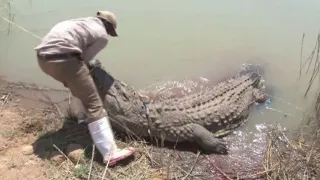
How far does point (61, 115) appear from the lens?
4.73 metres

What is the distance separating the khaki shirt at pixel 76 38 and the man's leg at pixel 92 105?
5.7 inches

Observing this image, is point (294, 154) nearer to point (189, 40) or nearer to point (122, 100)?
point (122, 100)

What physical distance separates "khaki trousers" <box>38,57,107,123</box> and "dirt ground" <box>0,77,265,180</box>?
416 mm

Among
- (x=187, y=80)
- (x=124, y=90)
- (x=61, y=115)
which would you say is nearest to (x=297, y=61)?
(x=187, y=80)

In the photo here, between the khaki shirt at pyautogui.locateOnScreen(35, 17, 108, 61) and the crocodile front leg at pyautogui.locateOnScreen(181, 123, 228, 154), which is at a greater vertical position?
the khaki shirt at pyautogui.locateOnScreen(35, 17, 108, 61)

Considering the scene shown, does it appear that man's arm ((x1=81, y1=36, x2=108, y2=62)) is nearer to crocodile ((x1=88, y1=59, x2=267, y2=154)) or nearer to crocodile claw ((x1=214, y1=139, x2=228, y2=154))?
crocodile ((x1=88, y1=59, x2=267, y2=154))

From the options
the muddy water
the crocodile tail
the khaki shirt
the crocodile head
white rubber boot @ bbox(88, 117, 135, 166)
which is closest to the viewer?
the khaki shirt

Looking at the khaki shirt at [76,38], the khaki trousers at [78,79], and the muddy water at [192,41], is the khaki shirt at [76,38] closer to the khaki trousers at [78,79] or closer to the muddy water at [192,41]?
the khaki trousers at [78,79]

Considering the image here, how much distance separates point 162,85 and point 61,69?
2.10 metres

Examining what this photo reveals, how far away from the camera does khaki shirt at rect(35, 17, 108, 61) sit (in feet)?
12.3

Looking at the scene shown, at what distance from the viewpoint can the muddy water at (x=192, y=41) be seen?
582 cm

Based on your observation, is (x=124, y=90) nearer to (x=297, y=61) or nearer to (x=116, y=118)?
(x=116, y=118)

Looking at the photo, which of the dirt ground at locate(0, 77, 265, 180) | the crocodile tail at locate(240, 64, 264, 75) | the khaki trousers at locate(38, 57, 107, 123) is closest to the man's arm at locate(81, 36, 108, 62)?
the khaki trousers at locate(38, 57, 107, 123)

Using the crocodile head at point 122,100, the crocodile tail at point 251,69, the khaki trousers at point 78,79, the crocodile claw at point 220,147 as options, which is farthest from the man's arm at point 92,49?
the crocodile tail at point 251,69
